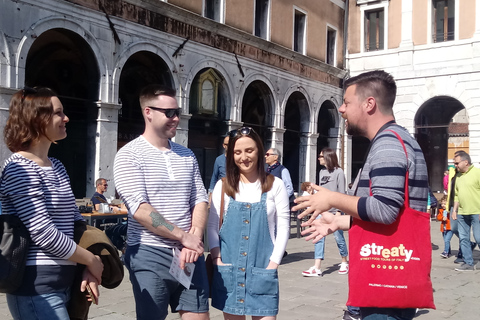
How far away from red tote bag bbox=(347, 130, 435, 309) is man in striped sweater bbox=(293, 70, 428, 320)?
65mm

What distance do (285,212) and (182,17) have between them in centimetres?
1126

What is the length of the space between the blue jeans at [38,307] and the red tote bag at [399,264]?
1352 millimetres

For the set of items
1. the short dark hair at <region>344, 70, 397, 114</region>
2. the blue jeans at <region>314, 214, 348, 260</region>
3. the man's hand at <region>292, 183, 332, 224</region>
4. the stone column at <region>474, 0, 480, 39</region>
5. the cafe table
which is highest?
the stone column at <region>474, 0, 480, 39</region>

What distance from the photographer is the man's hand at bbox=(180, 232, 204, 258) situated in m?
2.94

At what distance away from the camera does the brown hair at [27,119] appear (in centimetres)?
251

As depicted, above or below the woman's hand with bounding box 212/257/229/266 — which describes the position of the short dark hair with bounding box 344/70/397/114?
above

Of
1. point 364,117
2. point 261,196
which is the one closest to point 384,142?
point 364,117

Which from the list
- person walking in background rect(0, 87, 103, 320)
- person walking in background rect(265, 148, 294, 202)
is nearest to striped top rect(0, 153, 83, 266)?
person walking in background rect(0, 87, 103, 320)

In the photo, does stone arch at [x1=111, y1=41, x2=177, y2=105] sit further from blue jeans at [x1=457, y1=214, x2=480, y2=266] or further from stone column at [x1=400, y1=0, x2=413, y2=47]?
stone column at [x1=400, y1=0, x2=413, y2=47]

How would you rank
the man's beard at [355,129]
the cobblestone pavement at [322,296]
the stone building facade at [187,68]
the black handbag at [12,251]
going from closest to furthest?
the black handbag at [12,251]
the man's beard at [355,129]
the cobblestone pavement at [322,296]
the stone building facade at [187,68]

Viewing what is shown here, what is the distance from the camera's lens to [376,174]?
2.40m

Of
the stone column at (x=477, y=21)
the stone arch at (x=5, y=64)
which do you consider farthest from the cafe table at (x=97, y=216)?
the stone column at (x=477, y=21)

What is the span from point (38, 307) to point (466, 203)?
737 centimetres

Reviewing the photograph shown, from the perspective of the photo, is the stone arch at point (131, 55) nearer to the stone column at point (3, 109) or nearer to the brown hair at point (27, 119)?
the stone column at point (3, 109)
